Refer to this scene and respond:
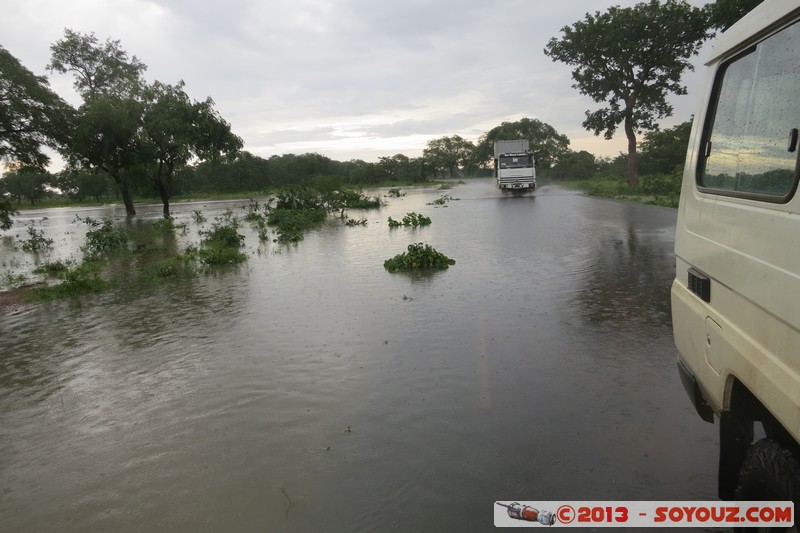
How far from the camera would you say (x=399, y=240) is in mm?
15602

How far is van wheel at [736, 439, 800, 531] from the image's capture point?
1.88m

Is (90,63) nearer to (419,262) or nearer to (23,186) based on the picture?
(419,262)

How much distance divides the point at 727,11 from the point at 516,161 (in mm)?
14100

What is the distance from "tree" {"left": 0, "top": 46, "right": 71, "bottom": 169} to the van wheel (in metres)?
16.0

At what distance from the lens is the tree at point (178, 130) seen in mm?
27641

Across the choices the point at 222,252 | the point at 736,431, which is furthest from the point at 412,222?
the point at 736,431

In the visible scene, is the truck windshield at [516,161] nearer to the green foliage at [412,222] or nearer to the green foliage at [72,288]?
the green foliage at [412,222]

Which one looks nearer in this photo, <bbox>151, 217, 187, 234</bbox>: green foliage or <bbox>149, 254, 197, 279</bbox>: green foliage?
<bbox>149, 254, 197, 279</bbox>: green foliage

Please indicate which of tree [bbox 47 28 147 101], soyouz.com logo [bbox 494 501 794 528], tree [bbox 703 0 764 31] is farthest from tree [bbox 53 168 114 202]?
soyouz.com logo [bbox 494 501 794 528]

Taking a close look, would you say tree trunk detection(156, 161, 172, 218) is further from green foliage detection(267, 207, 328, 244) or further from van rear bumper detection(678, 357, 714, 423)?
van rear bumper detection(678, 357, 714, 423)

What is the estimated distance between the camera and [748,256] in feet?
7.02

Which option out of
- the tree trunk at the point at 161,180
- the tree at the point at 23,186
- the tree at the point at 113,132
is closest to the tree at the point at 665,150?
the tree trunk at the point at 161,180

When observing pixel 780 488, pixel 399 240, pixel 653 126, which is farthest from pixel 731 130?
pixel 653 126

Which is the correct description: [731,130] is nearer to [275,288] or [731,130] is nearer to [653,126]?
[275,288]
